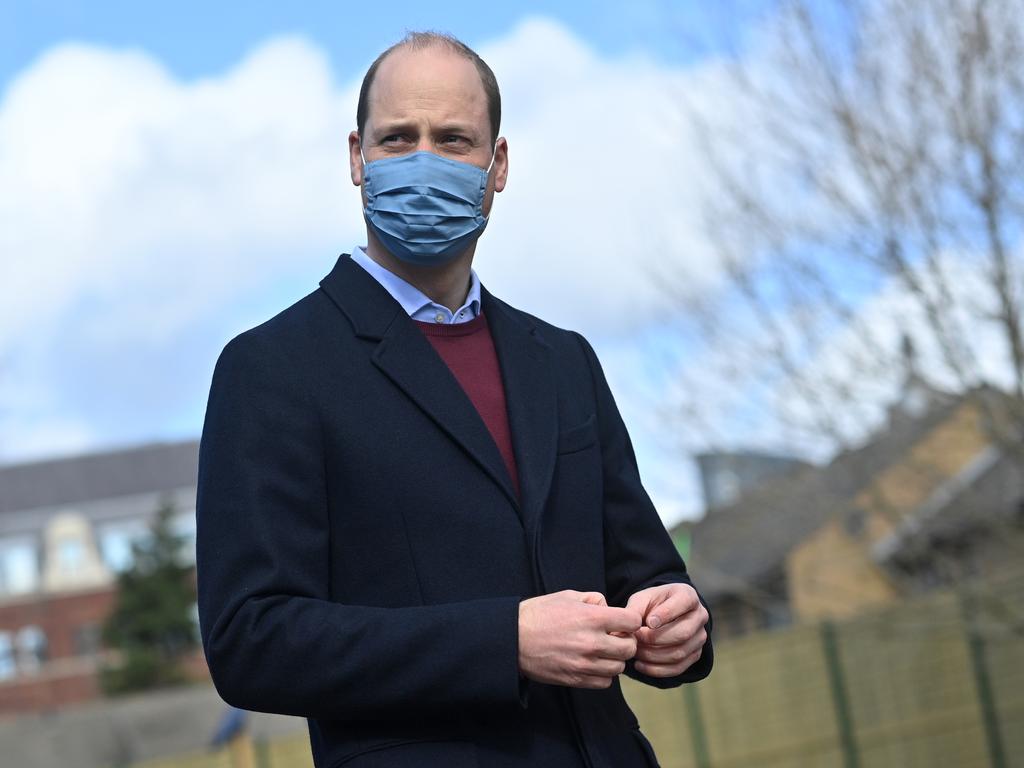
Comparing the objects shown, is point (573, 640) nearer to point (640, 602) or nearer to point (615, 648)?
point (615, 648)

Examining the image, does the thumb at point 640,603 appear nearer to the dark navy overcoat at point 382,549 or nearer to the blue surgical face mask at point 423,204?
the dark navy overcoat at point 382,549

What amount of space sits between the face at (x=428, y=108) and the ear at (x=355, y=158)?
0.06m

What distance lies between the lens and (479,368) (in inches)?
110

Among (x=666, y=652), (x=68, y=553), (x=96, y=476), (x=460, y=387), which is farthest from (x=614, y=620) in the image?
(x=96, y=476)

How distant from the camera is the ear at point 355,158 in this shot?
2873mm

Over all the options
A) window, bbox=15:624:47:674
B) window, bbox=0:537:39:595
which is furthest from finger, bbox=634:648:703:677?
window, bbox=0:537:39:595

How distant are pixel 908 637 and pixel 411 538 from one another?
15.1 meters

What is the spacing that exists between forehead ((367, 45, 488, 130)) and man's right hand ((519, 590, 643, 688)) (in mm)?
854

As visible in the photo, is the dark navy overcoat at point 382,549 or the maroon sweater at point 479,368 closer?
the dark navy overcoat at point 382,549

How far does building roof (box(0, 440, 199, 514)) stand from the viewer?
68812 mm

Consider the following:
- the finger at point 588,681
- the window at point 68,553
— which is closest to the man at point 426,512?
the finger at point 588,681

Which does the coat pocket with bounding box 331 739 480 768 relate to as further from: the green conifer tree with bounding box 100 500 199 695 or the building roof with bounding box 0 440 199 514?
the building roof with bounding box 0 440 199 514

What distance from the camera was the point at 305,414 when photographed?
254cm

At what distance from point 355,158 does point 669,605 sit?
3.16 feet
